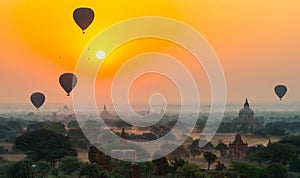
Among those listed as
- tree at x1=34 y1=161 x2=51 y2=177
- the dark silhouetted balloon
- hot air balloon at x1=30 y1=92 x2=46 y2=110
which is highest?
the dark silhouetted balloon

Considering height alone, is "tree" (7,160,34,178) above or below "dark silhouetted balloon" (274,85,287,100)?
below

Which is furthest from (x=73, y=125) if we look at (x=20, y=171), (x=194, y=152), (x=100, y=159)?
(x=20, y=171)

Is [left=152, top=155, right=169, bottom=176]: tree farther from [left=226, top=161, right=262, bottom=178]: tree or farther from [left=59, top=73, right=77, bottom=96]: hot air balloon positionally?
[left=59, top=73, right=77, bottom=96]: hot air balloon

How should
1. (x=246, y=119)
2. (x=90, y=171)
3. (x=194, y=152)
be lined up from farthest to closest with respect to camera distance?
(x=246, y=119)
(x=194, y=152)
(x=90, y=171)

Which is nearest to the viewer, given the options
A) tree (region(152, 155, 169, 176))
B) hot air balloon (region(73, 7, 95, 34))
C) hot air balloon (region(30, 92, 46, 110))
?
tree (region(152, 155, 169, 176))

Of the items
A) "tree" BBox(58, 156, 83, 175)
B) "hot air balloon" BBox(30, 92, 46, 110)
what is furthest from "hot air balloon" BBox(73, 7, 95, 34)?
"hot air balloon" BBox(30, 92, 46, 110)

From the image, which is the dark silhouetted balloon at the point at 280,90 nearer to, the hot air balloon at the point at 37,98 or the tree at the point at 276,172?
the hot air balloon at the point at 37,98

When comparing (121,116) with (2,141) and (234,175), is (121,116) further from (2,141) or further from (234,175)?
(234,175)

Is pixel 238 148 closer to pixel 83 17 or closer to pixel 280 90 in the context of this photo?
pixel 280 90
